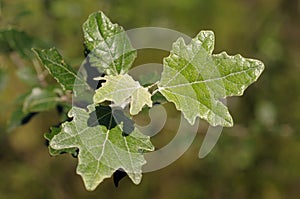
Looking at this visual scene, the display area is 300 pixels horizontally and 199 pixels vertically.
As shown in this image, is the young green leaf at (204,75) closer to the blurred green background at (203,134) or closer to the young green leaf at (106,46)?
the young green leaf at (106,46)

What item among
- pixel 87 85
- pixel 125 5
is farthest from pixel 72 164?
pixel 87 85

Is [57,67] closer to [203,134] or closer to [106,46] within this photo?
[106,46]

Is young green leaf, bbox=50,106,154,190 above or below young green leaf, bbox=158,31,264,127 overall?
below

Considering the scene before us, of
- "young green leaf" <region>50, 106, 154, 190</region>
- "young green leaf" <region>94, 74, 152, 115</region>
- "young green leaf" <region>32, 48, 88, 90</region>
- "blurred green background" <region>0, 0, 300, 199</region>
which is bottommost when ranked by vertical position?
"blurred green background" <region>0, 0, 300, 199</region>

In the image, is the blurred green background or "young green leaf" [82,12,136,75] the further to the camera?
the blurred green background

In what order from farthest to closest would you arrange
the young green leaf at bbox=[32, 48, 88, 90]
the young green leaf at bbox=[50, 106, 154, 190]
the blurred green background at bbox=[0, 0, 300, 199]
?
the blurred green background at bbox=[0, 0, 300, 199]
the young green leaf at bbox=[32, 48, 88, 90]
the young green leaf at bbox=[50, 106, 154, 190]

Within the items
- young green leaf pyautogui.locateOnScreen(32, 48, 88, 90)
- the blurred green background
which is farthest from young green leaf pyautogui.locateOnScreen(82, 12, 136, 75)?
the blurred green background

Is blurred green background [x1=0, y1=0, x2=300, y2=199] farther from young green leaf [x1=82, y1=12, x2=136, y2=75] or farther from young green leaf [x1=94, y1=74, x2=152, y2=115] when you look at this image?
young green leaf [x1=94, y1=74, x2=152, y2=115]

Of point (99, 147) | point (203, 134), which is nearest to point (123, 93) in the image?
point (99, 147)
